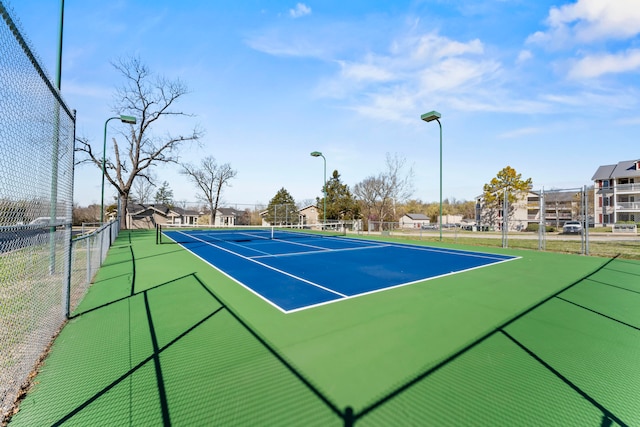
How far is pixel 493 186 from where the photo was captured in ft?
145

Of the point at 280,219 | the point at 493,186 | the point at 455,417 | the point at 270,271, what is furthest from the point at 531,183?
the point at 455,417

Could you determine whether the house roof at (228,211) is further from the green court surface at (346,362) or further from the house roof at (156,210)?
the green court surface at (346,362)

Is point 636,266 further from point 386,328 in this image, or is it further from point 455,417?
point 455,417

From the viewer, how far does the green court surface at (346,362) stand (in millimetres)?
2432

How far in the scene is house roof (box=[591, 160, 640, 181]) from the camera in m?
41.5

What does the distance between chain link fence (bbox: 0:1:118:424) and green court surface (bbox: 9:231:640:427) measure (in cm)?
27

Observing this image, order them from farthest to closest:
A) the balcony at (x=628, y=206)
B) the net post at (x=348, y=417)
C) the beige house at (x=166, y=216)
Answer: the beige house at (x=166, y=216) < the balcony at (x=628, y=206) < the net post at (x=348, y=417)

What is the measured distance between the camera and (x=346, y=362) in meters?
3.24

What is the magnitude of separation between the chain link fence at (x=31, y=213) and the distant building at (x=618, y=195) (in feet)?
161

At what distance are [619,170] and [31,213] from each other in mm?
62760

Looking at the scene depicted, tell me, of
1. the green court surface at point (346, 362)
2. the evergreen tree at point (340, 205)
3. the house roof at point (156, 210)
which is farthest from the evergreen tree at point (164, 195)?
the green court surface at point (346, 362)

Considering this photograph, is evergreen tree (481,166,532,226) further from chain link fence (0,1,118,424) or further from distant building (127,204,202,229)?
chain link fence (0,1,118,424)

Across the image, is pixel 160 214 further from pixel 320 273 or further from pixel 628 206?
pixel 628 206

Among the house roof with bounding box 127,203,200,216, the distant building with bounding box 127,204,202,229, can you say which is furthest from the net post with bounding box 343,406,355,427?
the house roof with bounding box 127,203,200,216
